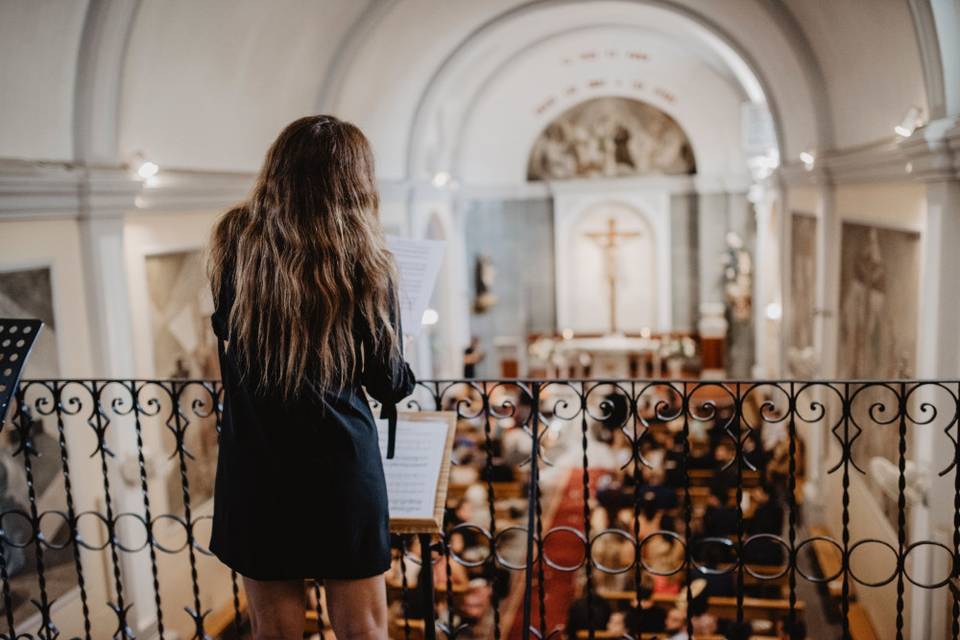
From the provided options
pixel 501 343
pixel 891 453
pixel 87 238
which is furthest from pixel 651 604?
pixel 501 343

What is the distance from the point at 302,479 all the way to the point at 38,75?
4.61 meters

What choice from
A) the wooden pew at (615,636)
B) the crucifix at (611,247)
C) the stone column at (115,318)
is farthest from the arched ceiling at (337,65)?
the crucifix at (611,247)

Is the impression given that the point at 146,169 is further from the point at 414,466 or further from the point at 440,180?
the point at 440,180

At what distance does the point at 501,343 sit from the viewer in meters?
19.7

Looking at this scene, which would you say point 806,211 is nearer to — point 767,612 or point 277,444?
point 767,612

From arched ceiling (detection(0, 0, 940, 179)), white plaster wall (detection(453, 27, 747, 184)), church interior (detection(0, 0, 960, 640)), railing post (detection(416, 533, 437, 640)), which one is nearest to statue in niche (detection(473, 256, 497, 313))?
white plaster wall (detection(453, 27, 747, 184))

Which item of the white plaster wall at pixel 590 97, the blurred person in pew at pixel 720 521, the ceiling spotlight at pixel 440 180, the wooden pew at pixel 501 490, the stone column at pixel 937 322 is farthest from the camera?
the white plaster wall at pixel 590 97

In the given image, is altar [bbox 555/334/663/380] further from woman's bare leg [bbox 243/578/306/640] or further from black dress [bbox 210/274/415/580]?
black dress [bbox 210/274/415/580]

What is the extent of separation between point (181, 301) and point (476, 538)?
3.91 metres

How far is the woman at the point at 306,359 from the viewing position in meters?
2.45

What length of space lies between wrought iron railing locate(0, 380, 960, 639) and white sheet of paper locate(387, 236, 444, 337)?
0.66 metres

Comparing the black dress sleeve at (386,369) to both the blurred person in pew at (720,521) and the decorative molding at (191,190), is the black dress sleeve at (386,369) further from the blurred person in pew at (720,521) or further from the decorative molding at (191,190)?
the blurred person in pew at (720,521)

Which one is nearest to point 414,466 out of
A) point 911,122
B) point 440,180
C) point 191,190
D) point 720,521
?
point 911,122

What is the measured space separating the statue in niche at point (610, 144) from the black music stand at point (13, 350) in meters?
17.0
